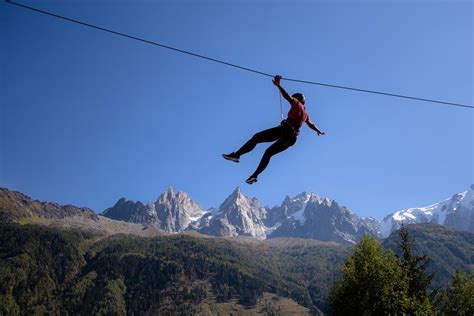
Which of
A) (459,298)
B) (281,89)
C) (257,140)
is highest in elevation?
(281,89)

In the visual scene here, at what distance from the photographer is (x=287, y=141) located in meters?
12.8

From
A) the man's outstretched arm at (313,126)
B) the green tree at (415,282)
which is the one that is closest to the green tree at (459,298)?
the green tree at (415,282)

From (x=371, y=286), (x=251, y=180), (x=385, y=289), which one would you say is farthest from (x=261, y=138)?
(x=371, y=286)

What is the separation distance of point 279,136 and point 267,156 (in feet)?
2.39

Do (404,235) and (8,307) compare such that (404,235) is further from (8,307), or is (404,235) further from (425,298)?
(8,307)

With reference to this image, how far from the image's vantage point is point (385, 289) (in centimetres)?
3291

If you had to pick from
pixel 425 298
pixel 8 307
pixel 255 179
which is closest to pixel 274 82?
pixel 255 179

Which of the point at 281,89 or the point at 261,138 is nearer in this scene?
the point at 261,138

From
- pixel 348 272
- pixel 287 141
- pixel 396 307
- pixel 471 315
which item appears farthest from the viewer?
pixel 471 315

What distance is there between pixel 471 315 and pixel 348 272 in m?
12.3

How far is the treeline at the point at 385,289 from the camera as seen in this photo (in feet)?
107

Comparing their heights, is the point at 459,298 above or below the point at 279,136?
below

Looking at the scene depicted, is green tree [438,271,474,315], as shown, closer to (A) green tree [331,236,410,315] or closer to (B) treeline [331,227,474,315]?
(B) treeline [331,227,474,315]

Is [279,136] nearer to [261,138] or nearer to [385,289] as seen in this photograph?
[261,138]
